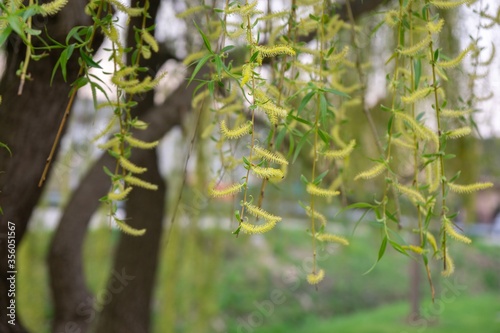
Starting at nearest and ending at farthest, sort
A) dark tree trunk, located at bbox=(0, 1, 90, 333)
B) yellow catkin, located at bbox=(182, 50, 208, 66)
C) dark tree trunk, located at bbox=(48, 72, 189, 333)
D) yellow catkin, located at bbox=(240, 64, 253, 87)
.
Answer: yellow catkin, located at bbox=(240, 64, 253, 87) → yellow catkin, located at bbox=(182, 50, 208, 66) → dark tree trunk, located at bbox=(0, 1, 90, 333) → dark tree trunk, located at bbox=(48, 72, 189, 333)

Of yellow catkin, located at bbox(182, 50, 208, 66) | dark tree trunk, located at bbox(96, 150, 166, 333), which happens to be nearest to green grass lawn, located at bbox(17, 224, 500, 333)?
dark tree trunk, located at bbox(96, 150, 166, 333)

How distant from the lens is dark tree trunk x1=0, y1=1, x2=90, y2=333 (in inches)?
33.1

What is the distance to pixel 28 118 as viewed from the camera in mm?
944

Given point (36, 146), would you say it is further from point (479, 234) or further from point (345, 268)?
point (479, 234)

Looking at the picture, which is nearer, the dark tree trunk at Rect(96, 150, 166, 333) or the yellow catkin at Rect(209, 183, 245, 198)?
the yellow catkin at Rect(209, 183, 245, 198)

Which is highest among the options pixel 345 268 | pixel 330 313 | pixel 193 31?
pixel 193 31

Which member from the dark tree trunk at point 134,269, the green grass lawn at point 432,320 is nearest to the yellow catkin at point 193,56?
the dark tree trunk at point 134,269

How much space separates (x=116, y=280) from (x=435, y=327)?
2324 mm

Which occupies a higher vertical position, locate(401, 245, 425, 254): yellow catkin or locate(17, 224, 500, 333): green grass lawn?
locate(401, 245, 425, 254): yellow catkin

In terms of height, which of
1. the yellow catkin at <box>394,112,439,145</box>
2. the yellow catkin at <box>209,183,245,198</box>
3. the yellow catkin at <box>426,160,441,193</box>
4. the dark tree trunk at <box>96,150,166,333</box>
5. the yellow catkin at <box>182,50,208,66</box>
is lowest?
the dark tree trunk at <box>96,150,166,333</box>

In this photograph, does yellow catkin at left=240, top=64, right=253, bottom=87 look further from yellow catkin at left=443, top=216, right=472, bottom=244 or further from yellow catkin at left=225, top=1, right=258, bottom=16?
yellow catkin at left=443, top=216, right=472, bottom=244

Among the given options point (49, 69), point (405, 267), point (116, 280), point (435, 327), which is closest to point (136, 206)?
point (116, 280)

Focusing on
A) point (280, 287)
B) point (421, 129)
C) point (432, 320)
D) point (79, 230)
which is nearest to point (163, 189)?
point (79, 230)

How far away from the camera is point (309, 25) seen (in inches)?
27.6
